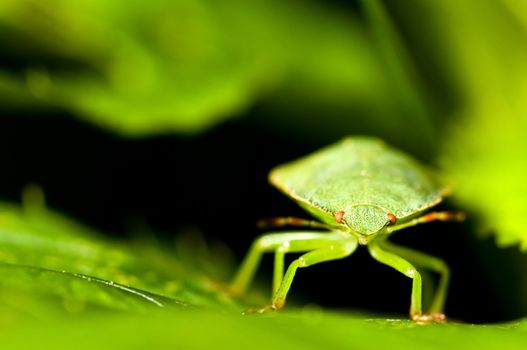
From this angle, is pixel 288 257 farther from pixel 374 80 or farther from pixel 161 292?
pixel 374 80

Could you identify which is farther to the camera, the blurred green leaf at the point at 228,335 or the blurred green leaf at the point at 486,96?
the blurred green leaf at the point at 486,96

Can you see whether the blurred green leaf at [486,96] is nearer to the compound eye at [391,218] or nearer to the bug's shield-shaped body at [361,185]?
the bug's shield-shaped body at [361,185]

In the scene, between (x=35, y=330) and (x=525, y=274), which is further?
(x=525, y=274)

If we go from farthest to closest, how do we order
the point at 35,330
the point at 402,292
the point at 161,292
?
the point at 402,292 → the point at 161,292 → the point at 35,330

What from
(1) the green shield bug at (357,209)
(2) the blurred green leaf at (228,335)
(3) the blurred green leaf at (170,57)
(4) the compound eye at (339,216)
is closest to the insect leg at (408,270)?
(1) the green shield bug at (357,209)

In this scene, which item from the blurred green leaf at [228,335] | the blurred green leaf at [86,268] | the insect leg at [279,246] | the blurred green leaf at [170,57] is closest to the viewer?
the blurred green leaf at [228,335]

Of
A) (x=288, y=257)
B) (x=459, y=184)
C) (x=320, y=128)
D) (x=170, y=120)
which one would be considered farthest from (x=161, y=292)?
(x=320, y=128)

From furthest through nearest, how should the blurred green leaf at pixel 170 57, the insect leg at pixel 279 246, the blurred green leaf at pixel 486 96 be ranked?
1. the blurred green leaf at pixel 170 57
2. the blurred green leaf at pixel 486 96
3. the insect leg at pixel 279 246

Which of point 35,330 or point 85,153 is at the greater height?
point 85,153

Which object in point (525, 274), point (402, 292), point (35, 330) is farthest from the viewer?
point (402, 292)
